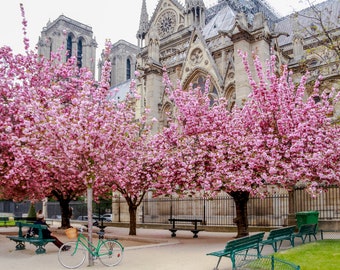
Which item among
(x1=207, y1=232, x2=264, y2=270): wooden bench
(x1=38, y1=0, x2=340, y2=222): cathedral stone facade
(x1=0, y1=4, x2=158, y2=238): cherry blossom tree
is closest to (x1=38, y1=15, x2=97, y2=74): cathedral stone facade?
(x1=38, y1=0, x2=340, y2=222): cathedral stone facade

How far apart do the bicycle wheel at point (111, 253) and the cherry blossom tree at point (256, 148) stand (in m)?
4.37

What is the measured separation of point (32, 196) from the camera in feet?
60.4

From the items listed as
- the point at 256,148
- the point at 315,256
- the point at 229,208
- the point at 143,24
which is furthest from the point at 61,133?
the point at 143,24

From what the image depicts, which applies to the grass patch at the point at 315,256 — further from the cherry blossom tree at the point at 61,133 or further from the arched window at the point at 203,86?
the arched window at the point at 203,86

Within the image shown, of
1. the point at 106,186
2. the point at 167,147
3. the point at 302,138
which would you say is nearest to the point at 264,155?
the point at 302,138

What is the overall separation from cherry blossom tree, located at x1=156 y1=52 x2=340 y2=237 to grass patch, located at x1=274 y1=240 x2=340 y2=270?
2080 millimetres

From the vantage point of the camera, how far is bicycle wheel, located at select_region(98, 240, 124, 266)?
34.1 ft

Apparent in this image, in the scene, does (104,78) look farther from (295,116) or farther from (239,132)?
(295,116)

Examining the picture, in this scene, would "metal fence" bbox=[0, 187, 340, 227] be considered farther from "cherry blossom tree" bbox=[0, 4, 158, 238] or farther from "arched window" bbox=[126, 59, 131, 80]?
"arched window" bbox=[126, 59, 131, 80]

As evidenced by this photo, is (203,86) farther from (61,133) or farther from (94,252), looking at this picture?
(94,252)

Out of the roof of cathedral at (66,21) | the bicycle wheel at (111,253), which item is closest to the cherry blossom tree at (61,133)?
the bicycle wheel at (111,253)

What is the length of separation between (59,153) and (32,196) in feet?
26.1

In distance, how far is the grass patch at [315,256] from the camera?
8.82 m

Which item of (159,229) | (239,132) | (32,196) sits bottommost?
(159,229)
